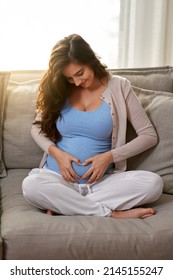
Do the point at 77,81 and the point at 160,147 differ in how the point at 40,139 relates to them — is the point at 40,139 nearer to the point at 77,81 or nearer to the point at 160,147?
the point at 77,81

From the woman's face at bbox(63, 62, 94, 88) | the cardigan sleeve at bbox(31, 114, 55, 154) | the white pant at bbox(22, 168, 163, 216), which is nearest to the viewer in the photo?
the white pant at bbox(22, 168, 163, 216)

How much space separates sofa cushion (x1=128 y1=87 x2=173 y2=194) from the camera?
2385 mm

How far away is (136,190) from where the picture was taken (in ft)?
7.06

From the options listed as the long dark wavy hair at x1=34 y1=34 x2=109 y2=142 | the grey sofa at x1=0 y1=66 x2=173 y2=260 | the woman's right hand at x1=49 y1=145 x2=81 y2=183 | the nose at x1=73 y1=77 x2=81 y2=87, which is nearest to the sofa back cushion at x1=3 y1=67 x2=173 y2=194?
the grey sofa at x1=0 y1=66 x2=173 y2=260

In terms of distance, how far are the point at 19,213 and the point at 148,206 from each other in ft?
1.82

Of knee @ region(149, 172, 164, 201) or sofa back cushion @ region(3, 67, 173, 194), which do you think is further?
sofa back cushion @ region(3, 67, 173, 194)

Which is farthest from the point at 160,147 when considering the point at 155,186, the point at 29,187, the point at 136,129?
the point at 29,187

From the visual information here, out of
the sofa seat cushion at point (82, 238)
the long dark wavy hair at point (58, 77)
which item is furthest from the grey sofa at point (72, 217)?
the long dark wavy hair at point (58, 77)

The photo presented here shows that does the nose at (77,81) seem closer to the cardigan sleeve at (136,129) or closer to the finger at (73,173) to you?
the cardigan sleeve at (136,129)

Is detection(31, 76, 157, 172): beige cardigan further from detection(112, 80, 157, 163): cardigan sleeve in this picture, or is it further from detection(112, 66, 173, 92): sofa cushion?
detection(112, 66, 173, 92): sofa cushion

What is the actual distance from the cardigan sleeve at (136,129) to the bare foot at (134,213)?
0.25m

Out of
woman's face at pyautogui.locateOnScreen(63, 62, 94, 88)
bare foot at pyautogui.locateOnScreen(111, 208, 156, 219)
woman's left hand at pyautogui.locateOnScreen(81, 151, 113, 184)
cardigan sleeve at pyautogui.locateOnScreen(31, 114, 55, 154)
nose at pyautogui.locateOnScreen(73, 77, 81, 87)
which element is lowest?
bare foot at pyautogui.locateOnScreen(111, 208, 156, 219)

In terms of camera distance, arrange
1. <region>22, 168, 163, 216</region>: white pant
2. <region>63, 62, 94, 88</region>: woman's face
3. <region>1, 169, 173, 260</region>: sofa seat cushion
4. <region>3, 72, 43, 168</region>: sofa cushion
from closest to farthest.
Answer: <region>1, 169, 173, 260</region>: sofa seat cushion → <region>22, 168, 163, 216</region>: white pant → <region>63, 62, 94, 88</region>: woman's face → <region>3, 72, 43, 168</region>: sofa cushion

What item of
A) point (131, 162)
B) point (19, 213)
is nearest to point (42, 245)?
point (19, 213)
